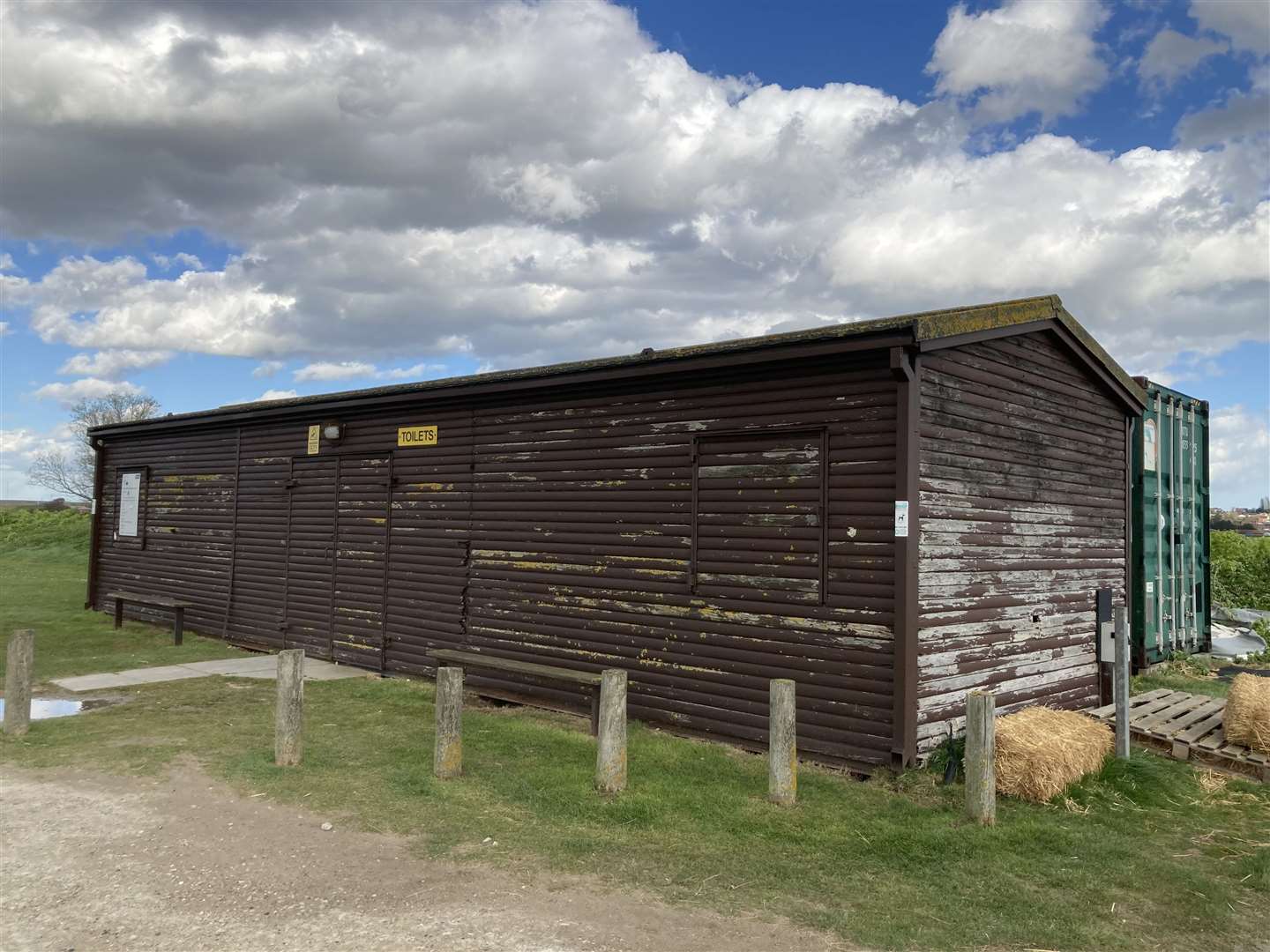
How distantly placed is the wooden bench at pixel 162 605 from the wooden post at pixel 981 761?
40.5 feet

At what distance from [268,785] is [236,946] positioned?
109 inches

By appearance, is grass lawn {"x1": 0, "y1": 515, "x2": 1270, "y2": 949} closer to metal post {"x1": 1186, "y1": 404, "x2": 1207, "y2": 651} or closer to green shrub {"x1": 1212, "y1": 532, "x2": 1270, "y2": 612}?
metal post {"x1": 1186, "y1": 404, "x2": 1207, "y2": 651}

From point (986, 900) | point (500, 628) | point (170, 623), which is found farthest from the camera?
point (170, 623)

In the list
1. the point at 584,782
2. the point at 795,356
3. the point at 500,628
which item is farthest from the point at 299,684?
the point at 795,356

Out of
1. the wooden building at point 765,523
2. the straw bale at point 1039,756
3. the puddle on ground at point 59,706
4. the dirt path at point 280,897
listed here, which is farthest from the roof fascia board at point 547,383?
the puddle on ground at point 59,706

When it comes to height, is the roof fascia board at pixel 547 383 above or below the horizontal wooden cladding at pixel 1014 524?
above

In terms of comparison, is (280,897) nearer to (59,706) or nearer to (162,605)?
(59,706)

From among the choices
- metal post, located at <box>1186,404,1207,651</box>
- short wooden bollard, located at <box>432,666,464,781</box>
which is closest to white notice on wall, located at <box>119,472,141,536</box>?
short wooden bollard, located at <box>432,666,464,781</box>

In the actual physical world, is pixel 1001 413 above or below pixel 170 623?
above

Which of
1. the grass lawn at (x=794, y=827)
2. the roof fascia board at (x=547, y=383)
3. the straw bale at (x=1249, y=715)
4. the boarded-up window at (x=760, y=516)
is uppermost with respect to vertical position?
the roof fascia board at (x=547, y=383)

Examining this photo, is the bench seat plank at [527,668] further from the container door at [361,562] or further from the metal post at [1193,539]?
the metal post at [1193,539]

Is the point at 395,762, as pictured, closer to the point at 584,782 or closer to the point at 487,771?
the point at 487,771

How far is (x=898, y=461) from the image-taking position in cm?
741

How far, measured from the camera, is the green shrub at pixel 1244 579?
17.9 meters
